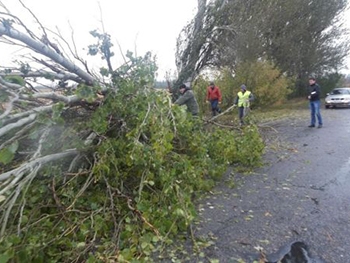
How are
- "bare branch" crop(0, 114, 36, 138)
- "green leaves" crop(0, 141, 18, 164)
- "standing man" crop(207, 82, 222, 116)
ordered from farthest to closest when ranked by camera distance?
"standing man" crop(207, 82, 222, 116) < "bare branch" crop(0, 114, 36, 138) < "green leaves" crop(0, 141, 18, 164)

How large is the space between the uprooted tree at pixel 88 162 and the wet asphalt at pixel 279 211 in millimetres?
415

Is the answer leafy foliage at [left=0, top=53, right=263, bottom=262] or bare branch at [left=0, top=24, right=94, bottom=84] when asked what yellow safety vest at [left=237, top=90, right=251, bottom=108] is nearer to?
leafy foliage at [left=0, top=53, right=263, bottom=262]

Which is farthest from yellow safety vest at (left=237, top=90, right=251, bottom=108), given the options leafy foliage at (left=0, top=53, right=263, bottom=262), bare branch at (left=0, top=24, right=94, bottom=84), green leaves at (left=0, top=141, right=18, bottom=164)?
green leaves at (left=0, top=141, right=18, bottom=164)

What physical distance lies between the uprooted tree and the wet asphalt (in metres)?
0.42

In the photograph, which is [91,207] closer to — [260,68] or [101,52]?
[101,52]

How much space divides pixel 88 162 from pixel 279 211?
251 centimetres

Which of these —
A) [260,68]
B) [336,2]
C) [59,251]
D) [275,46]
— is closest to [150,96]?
[59,251]

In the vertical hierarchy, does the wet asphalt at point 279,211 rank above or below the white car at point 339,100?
above

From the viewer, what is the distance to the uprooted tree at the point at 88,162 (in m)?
2.55

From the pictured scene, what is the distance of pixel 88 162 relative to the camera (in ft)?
11.3

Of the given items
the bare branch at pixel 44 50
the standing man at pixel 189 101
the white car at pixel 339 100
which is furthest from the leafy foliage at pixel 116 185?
the white car at pixel 339 100

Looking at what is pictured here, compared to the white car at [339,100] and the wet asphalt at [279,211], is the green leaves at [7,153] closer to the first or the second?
the wet asphalt at [279,211]

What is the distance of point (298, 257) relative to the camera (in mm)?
2807

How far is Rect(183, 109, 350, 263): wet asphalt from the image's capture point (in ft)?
9.61
